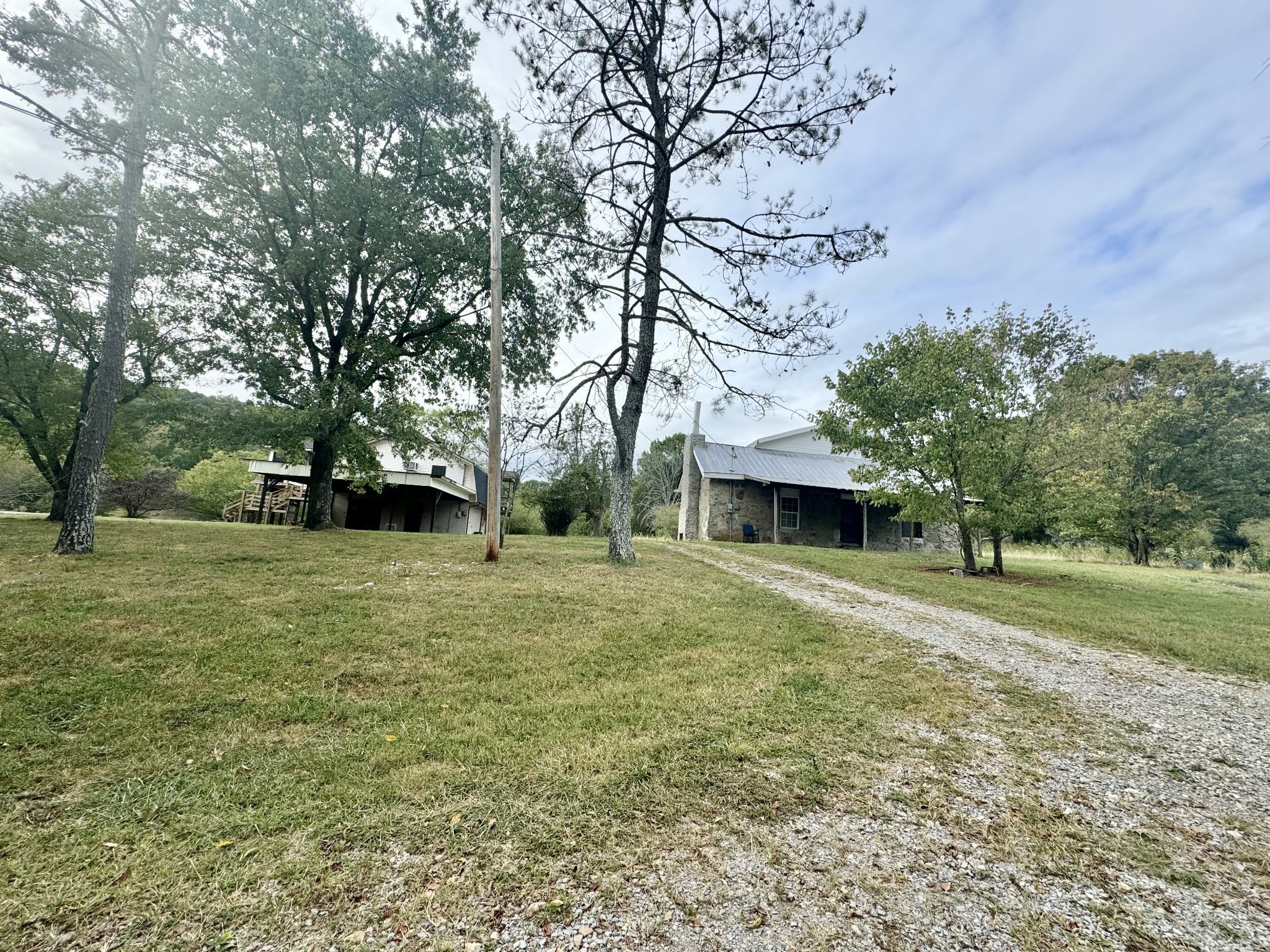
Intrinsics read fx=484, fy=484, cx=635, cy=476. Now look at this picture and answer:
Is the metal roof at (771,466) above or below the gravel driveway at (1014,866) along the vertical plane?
above

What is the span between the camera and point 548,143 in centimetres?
919

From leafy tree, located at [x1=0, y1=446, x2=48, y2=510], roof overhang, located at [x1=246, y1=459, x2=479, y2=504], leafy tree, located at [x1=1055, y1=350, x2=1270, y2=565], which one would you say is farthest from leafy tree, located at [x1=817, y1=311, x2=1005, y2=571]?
leafy tree, located at [x1=0, y1=446, x2=48, y2=510]

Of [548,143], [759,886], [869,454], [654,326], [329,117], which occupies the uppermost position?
[329,117]

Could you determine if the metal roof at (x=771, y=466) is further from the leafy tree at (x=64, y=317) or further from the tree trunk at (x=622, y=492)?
the leafy tree at (x=64, y=317)

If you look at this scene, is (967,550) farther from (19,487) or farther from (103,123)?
(19,487)

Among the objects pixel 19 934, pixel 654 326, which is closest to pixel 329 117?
pixel 654 326

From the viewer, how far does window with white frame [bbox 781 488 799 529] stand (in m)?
20.0

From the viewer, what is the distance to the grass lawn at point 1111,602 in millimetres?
5633

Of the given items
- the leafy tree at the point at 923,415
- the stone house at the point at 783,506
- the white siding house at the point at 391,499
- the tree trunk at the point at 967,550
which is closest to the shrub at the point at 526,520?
the white siding house at the point at 391,499

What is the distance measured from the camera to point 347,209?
11.3 metres

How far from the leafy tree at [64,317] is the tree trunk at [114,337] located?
3.44 m

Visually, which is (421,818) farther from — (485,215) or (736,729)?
(485,215)

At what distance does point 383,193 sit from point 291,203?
222 centimetres

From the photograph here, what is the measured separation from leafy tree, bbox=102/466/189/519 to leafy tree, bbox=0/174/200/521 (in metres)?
13.0
